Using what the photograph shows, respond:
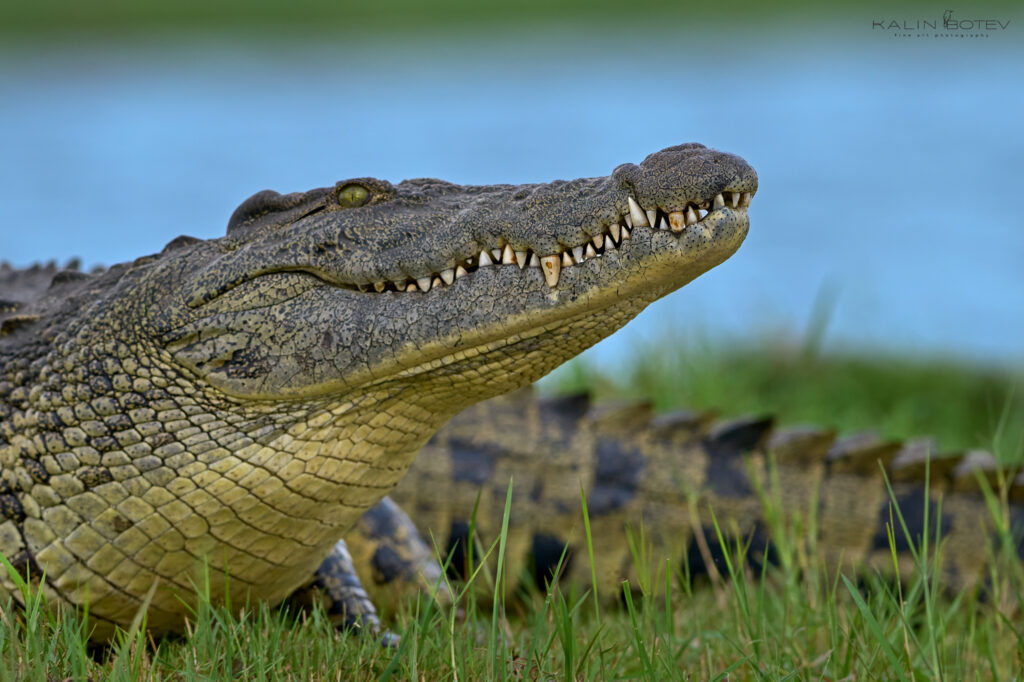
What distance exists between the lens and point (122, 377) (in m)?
2.76

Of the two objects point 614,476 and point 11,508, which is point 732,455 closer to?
point 614,476

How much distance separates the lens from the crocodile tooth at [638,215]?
231cm

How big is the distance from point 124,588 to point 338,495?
57 centimetres

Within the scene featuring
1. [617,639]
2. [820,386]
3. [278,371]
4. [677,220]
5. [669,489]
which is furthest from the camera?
[820,386]

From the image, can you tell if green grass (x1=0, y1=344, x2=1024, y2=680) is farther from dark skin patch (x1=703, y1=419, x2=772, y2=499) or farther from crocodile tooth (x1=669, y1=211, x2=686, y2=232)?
crocodile tooth (x1=669, y1=211, x2=686, y2=232)

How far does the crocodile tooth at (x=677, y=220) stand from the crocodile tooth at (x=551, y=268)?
0.26 metres

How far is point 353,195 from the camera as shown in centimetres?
281

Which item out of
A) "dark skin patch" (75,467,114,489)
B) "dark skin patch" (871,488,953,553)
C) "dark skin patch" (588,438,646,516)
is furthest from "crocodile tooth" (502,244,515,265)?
"dark skin patch" (871,488,953,553)

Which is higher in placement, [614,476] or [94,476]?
[94,476]

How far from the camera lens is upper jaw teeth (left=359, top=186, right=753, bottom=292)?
2.30 metres

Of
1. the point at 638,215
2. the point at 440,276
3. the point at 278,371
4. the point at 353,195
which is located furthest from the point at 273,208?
the point at 638,215

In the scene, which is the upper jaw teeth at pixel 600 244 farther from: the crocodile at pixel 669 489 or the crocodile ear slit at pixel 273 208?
the crocodile at pixel 669 489

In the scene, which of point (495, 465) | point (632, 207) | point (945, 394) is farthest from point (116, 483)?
point (945, 394)

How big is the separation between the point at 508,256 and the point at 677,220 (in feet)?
1.29
